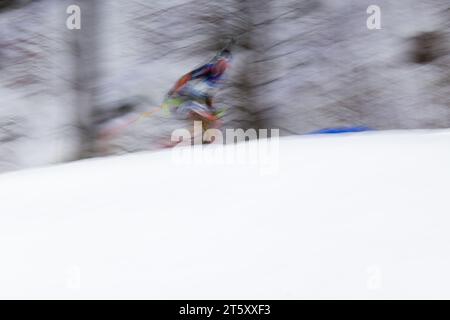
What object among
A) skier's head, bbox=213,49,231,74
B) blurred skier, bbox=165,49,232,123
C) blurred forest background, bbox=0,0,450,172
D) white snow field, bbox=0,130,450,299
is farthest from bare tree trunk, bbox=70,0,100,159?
white snow field, bbox=0,130,450,299

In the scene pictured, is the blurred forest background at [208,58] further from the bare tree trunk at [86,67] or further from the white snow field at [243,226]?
the white snow field at [243,226]

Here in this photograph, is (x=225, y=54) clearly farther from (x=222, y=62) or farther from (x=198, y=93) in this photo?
(x=198, y=93)

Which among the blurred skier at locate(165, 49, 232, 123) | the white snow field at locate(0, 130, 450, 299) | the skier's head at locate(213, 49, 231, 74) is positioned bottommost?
the white snow field at locate(0, 130, 450, 299)

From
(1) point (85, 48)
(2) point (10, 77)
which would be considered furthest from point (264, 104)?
(2) point (10, 77)

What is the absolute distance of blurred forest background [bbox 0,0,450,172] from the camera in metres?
3.52

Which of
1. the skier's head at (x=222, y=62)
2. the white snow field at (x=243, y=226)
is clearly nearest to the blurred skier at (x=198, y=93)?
the skier's head at (x=222, y=62)

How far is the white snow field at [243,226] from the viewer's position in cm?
101

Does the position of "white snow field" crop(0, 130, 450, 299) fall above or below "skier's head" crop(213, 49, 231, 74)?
below

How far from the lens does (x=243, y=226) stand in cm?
127

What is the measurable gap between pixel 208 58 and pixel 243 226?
2.43 m

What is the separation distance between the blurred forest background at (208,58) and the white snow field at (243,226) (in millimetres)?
1731

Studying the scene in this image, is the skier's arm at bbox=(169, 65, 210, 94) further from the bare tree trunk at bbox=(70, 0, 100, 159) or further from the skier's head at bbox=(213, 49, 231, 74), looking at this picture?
the bare tree trunk at bbox=(70, 0, 100, 159)

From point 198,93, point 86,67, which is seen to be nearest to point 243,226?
point 198,93

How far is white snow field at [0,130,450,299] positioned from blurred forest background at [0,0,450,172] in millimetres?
1731
